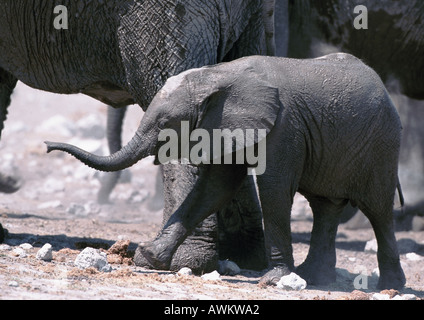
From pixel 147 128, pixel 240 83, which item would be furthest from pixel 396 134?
pixel 147 128

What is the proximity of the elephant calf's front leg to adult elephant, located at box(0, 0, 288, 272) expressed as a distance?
11 centimetres

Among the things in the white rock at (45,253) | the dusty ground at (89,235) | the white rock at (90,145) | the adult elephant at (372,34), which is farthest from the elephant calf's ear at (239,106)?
the white rock at (90,145)

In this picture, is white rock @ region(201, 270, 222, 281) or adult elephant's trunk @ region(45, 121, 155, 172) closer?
adult elephant's trunk @ region(45, 121, 155, 172)

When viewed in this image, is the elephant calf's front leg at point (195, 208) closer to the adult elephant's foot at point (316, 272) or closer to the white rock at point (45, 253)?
the white rock at point (45, 253)

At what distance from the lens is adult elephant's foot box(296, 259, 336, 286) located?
457 centimetres

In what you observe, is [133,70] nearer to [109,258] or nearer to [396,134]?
[109,258]

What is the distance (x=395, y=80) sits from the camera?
6.91 meters

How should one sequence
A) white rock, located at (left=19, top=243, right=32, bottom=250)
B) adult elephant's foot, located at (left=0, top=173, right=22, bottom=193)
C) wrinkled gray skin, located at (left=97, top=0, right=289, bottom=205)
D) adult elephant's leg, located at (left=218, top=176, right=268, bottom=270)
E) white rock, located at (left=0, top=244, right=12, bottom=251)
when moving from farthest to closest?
adult elephant's foot, located at (left=0, top=173, right=22, bottom=193) < wrinkled gray skin, located at (left=97, top=0, right=289, bottom=205) < adult elephant's leg, located at (left=218, top=176, right=268, bottom=270) < white rock, located at (left=19, top=243, right=32, bottom=250) < white rock, located at (left=0, top=244, right=12, bottom=251)

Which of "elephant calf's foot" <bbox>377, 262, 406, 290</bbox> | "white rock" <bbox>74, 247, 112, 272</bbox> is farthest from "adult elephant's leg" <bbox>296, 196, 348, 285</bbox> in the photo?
"white rock" <bbox>74, 247, 112, 272</bbox>

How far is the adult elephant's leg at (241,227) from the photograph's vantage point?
504 cm

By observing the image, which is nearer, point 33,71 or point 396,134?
point 396,134

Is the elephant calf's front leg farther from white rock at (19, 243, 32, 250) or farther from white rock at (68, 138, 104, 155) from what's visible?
white rock at (68, 138, 104, 155)

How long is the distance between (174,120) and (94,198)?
499 cm

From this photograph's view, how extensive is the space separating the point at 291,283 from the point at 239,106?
760 mm
